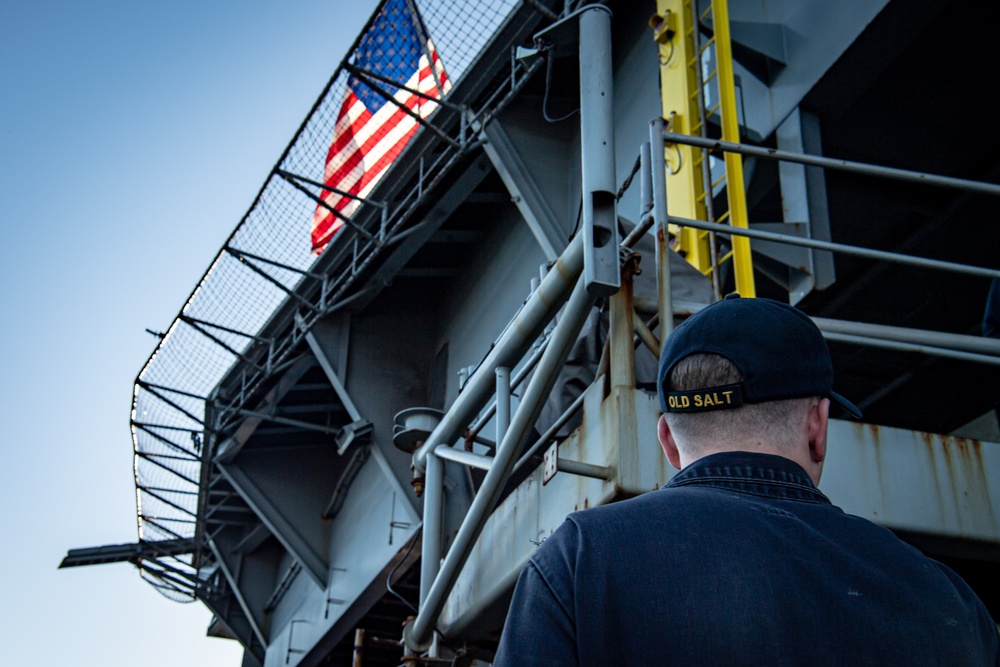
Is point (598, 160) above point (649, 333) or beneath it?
above

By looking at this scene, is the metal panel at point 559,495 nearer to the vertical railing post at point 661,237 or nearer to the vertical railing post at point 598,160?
the vertical railing post at point 661,237

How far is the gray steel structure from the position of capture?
4.53 metres

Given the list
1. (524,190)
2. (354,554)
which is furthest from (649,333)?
(354,554)

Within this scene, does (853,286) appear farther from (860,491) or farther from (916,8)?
(860,491)

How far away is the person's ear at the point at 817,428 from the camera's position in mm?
1817

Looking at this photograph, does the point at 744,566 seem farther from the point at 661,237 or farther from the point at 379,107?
the point at 379,107

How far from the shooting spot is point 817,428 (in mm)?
1825

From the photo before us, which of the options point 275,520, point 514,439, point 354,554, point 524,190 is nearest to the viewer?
point 514,439

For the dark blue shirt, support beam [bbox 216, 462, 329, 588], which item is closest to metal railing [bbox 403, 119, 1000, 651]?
the dark blue shirt

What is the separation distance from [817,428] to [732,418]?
0.16 meters

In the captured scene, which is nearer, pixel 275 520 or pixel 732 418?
pixel 732 418

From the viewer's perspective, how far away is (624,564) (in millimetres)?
1570

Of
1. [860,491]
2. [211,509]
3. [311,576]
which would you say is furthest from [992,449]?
[211,509]

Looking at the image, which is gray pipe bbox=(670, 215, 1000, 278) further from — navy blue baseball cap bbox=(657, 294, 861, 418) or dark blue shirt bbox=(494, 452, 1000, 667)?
dark blue shirt bbox=(494, 452, 1000, 667)
